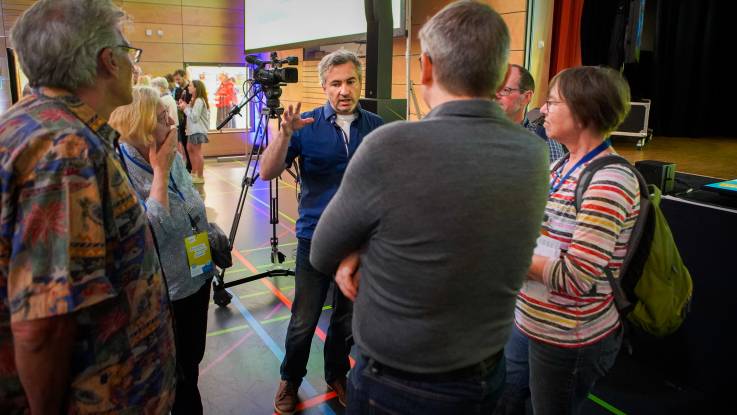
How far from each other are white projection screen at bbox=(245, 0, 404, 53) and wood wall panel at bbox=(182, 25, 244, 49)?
2.30 metres

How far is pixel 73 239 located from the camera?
88 centimetres

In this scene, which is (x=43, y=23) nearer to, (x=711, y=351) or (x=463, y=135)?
(x=463, y=135)

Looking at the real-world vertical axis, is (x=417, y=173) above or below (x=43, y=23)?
below

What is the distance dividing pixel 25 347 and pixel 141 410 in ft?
1.04

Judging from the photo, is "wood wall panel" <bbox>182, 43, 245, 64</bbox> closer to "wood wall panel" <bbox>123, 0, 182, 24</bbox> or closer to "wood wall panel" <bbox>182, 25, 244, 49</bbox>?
→ "wood wall panel" <bbox>182, 25, 244, 49</bbox>

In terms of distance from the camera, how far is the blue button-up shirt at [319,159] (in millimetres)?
2260

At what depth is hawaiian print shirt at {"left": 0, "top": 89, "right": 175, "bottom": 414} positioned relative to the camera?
0.86 meters

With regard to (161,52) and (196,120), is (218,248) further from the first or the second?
(161,52)

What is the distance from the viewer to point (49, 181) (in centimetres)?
86

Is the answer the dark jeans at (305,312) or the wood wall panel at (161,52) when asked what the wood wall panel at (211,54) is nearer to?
the wood wall panel at (161,52)

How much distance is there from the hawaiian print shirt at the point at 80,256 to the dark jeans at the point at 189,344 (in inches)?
29.2

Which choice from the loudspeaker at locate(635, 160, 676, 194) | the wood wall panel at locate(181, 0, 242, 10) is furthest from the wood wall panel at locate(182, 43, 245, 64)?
the loudspeaker at locate(635, 160, 676, 194)

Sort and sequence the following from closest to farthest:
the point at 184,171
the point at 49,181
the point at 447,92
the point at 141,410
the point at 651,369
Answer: the point at 49,181, the point at 447,92, the point at 141,410, the point at 184,171, the point at 651,369

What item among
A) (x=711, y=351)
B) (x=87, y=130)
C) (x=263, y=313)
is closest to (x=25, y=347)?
(x=87, y=130)
